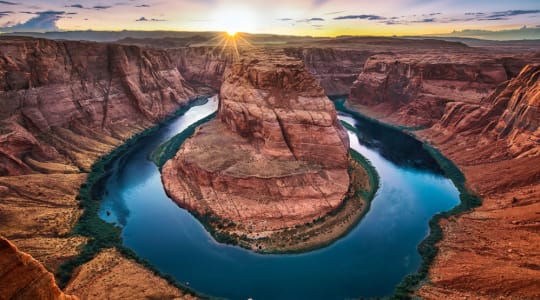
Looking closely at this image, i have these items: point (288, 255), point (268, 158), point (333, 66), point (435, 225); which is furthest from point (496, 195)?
point (333, 66)

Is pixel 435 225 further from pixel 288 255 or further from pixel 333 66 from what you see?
pixel 333 66

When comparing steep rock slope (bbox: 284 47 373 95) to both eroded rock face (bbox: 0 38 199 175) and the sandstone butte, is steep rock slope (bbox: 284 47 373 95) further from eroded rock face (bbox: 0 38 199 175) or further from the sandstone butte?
eroded rock face (bbox: 0 38 199 175)

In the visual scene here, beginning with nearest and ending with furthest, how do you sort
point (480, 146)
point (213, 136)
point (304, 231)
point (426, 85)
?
1. point (304, 231)
2. point (213, 136)
3. point (480, 146)
4. point (426, 85)

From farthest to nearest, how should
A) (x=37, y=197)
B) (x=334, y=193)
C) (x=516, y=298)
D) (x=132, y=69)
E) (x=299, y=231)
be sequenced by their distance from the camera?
(x=132, y=69) → (x=334, y=193) → (x=37, y=197) → (x=299, y=231) → (x=516, y=298)

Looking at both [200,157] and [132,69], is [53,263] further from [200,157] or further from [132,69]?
[132,69]

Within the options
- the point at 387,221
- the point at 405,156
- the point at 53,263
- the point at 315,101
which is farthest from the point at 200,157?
the point at 405,156

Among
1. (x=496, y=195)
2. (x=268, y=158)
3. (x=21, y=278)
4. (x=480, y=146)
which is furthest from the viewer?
(x=480, y=146)
